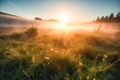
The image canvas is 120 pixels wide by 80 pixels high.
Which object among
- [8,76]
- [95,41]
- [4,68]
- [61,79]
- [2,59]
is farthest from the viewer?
[95,41]

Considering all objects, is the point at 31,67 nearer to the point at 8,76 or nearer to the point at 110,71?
the point at 8,76

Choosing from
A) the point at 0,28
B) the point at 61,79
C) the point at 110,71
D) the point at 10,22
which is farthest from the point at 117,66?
the point at 10,22

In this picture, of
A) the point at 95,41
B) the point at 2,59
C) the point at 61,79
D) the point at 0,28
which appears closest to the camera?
the point at 61,79

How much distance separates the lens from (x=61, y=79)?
3.51 m

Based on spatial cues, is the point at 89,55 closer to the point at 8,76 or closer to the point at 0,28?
the point at 8,76

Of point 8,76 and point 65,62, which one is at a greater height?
point 65,62

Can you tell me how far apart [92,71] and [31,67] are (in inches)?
43.4

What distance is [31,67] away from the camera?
12.2 feet

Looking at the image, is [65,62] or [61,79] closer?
[61,79]

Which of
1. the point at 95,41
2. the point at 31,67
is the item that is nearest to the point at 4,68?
the point at 31,67

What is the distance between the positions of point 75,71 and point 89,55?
1.32 metres

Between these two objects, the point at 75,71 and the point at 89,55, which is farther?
the point at 89,55

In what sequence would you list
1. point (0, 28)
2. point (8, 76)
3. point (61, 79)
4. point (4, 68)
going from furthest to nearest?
point (0, 28) < point (4, 68) < point (8, 76) < point (61, 79)

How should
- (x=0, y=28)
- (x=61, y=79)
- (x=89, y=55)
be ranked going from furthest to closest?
1. (x=0, y=28)
2. (x=89, y=55)
3. (x=61, y=79)
